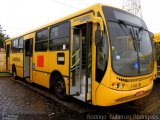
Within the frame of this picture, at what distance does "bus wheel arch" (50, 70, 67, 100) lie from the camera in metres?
7.91

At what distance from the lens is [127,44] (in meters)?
6.16

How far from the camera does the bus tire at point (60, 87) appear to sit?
7902 millimetres

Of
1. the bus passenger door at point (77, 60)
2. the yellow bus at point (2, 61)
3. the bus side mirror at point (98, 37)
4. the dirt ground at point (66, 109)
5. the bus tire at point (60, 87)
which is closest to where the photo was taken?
the bus side mirror at point (98, 37)

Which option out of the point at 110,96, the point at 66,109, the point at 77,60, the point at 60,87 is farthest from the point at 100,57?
the point at 60,87

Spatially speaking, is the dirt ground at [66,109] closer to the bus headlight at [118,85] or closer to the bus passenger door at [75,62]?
the bus passenger door at [75,62]

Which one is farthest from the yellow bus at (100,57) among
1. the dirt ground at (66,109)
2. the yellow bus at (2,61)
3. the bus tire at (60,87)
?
the yellow bus at (2,61)

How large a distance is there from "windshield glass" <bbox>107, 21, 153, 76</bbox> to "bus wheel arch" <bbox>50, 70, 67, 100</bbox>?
254 centimetres

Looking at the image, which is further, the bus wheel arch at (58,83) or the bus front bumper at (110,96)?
the bus wheel arch at (58,83)

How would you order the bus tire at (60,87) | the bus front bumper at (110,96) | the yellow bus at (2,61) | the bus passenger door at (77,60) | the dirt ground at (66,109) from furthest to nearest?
the yellow bus at (2,61), the bus tire at (60,87), the bus passenger door at (77,60), the dirt ground at (66,109), the bus front bumper at (110,96)

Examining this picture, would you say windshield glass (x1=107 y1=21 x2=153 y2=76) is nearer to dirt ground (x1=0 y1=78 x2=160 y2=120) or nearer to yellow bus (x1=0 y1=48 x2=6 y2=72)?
dirt ground (x1=0 y1=78 x2=160 y2=120)

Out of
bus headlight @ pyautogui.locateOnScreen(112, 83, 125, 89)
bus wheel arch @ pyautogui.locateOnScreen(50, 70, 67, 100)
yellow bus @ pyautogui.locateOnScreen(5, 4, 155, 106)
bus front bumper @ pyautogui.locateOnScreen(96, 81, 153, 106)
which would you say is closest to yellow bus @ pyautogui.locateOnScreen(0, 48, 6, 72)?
yellow bus @ pyautogui.locateOnScreen(5, 4, 155, 106)

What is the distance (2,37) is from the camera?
43.8 m

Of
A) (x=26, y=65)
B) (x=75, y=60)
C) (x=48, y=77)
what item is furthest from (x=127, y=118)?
(x=26, y=65)

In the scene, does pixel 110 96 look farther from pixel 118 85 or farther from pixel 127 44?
pixel 127 44
